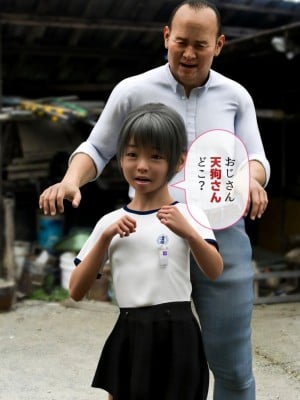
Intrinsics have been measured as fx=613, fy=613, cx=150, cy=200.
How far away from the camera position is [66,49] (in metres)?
7.16

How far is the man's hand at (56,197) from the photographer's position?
2.06 metres

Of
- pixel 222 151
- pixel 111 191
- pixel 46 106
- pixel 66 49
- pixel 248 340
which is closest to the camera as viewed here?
pixel 222 151

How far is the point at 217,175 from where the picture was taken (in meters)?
2.30

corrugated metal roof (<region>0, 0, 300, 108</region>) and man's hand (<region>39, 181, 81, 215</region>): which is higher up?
corrugated metal roof (<region>0, 0, 300, 108</region>)

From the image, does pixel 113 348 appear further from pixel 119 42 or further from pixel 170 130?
pixel 119 42

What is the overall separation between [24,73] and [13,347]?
12.2ft

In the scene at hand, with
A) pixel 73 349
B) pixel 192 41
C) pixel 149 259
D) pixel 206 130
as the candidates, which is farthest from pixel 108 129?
pixel 73 349

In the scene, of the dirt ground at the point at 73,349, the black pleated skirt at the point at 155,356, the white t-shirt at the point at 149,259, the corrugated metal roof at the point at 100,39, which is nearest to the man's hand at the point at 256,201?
the white t-shirt at the point at 149,259

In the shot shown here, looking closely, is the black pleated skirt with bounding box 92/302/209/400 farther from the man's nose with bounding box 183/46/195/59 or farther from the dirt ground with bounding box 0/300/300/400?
the dirt ground with bounding box 0/300/300/400

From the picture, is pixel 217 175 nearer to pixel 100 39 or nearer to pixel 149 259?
pixel 149 259

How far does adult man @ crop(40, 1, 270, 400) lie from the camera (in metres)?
2.37

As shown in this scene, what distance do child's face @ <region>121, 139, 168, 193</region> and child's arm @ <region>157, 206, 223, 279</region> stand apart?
124 millimetres

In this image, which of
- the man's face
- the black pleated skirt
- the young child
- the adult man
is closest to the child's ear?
the young child

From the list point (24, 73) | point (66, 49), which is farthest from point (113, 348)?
point (24, 73)
